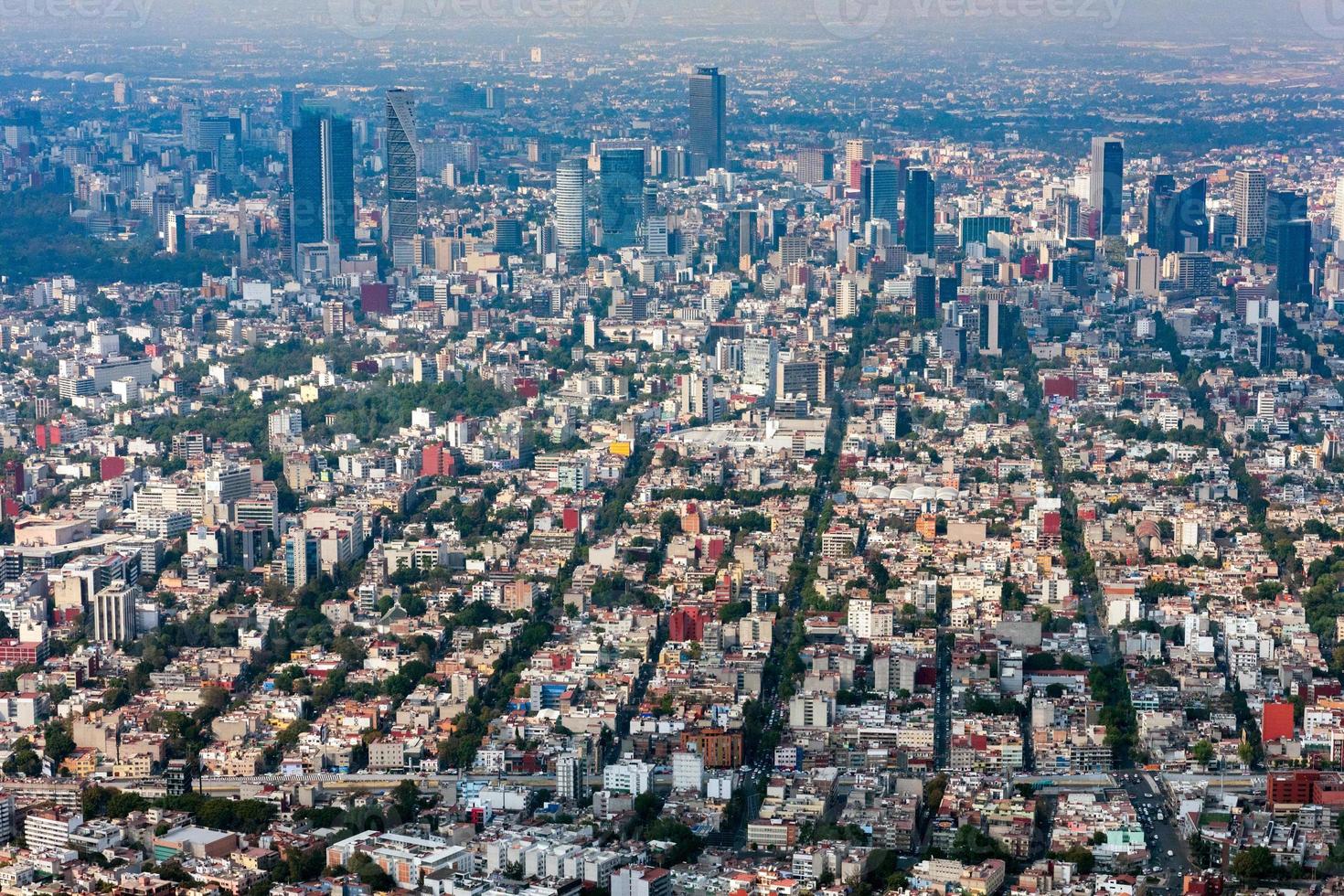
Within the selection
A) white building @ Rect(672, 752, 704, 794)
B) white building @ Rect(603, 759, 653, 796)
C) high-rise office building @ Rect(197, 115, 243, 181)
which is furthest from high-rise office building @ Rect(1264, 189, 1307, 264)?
white building @ Rect(603, 759, 653, 796)

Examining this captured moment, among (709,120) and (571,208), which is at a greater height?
(709,120)

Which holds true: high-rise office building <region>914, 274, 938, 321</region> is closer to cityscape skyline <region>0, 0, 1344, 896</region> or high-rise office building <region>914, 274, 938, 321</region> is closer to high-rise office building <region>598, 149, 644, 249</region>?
cityscape skyline <region>0, 0, 1344, 896</region>

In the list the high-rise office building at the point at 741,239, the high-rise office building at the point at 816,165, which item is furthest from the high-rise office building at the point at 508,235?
the high-rise office building at the point at 816,165

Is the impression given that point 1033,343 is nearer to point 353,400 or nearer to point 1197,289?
point 1197,289

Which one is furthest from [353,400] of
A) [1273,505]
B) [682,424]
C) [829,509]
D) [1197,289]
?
[1197,289]

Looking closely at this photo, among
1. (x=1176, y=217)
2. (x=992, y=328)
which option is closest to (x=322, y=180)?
(x=1176, y=217)

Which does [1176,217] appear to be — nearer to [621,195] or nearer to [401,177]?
[621,195]

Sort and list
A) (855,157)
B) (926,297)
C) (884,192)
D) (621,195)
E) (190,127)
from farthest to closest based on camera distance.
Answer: (190,127) < (855,157) < (621,195) < (884,192) < (926,297)
